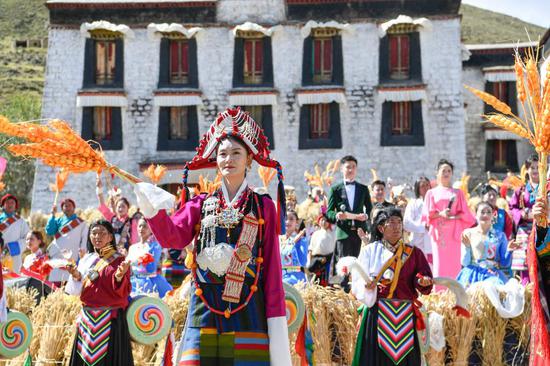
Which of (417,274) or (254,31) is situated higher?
(254,31)

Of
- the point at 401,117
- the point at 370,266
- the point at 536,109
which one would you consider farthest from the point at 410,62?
the point at 536,109

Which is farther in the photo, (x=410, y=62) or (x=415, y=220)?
(x=410, y=62)

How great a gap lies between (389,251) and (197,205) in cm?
228

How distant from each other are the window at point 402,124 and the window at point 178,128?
251 inches

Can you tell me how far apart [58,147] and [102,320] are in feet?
8.83

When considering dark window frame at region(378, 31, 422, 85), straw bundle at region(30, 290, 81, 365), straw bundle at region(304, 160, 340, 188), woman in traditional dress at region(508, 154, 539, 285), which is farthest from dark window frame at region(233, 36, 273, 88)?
straw bundle at region(30, 290, 81, 365)

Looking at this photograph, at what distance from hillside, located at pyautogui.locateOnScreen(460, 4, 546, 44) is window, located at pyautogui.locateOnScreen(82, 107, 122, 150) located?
139 feet

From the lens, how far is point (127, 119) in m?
27.2

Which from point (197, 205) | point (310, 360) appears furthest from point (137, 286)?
point (197, 205)

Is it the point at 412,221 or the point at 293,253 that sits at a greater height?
the point at 412,221

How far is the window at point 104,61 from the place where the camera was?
27156mm

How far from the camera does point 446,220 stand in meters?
10.3

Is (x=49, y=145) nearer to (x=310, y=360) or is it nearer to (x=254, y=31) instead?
(x=310, y=360)

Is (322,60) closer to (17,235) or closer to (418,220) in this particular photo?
(17,235)
